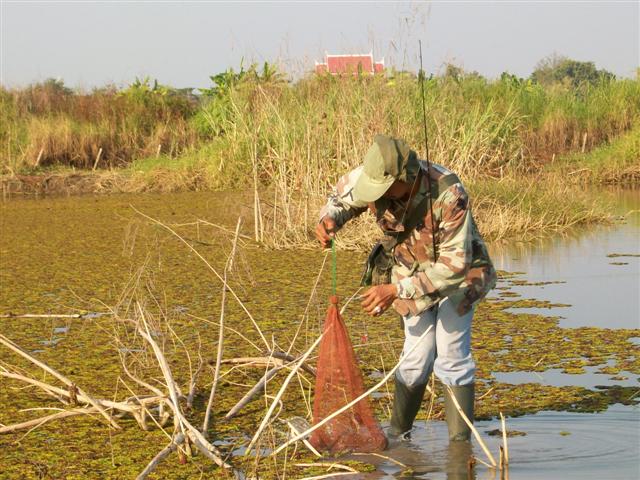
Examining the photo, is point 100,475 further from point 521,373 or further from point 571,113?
point 571,113

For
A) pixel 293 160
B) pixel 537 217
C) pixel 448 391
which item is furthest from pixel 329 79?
pixel 448 391

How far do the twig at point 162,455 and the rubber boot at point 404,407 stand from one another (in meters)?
0.88

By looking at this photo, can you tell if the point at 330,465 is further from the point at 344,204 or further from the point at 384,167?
the point at 384,167

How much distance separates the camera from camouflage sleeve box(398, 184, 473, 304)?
3777 mm

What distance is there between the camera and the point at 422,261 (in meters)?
4.00

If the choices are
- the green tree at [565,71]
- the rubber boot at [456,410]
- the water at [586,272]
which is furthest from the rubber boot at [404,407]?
the green tree at [565,71]

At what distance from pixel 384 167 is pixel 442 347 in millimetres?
756

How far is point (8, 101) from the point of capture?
70.4 feet

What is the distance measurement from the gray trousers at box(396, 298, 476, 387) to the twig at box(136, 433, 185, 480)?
91 cm

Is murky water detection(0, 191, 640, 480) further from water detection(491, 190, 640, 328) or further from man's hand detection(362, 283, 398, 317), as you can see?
man's hand detection(362, 283, 398, 317)

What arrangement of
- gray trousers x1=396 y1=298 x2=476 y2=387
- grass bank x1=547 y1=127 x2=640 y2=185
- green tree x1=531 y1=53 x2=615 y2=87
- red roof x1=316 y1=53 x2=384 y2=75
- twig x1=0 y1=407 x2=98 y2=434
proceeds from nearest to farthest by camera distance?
1. gray trousers x1=396 y1=298 x2=476 y2=387
2. twig x1=0 y1=407 x2=98 y2=434
3. red roof x1=316 y1=53 x2=384 y2=75
4. grass bank x1=547 y1=127 x2=640 y2=185
5. green tree x1=531 y1=53 x2=615 y2=87

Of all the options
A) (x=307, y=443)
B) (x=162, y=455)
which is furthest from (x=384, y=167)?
(x=162, y=455)

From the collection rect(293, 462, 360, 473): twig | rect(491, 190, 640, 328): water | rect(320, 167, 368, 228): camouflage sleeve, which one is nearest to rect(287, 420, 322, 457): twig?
rect(293, 462, 360, 473): twig

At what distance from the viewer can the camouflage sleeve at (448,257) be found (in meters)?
3.78
